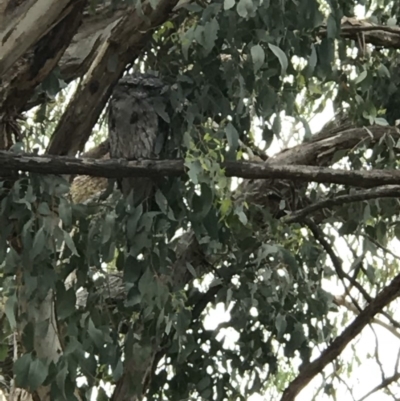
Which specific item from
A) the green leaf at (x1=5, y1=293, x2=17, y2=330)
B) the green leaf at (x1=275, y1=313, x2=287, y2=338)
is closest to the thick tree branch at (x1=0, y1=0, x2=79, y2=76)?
the green leaf at (x1=5, y1=293, x2=17, y2=330)

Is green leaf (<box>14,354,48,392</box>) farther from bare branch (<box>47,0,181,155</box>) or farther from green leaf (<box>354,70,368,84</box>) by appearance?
green leaf (<box>354,70,368,84</box>)

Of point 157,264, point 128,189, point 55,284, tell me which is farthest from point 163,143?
point 55,284

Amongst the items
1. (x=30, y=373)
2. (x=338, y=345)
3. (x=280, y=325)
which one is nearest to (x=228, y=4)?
(x=30, y=373)

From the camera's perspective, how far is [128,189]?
1.46 metres

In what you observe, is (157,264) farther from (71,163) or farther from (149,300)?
(71,163)

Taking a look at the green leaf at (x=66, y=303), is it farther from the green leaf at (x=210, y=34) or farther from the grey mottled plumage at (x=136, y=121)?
the green leaf at (x=210, y=34)

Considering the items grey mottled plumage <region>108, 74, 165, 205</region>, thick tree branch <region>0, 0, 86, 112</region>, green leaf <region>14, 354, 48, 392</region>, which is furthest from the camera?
grey mottled plumage <region>108, 74, 165, 205</region>

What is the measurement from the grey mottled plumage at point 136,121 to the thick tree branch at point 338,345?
59 centimetres

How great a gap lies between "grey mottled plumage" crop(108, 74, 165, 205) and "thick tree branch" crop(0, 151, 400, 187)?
0.65 ft

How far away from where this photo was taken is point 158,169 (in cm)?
121

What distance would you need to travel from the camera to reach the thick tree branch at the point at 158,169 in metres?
1.19

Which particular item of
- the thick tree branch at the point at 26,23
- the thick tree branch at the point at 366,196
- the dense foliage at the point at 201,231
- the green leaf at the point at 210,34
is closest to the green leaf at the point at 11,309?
the dense foliage at the point at 201,231

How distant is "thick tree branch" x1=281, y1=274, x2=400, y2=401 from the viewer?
1653 millimetres

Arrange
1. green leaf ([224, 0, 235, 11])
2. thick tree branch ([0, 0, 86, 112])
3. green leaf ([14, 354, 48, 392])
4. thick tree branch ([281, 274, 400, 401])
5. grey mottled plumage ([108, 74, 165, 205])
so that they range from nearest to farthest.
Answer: green leaf ([224, 0, 235, 11]) → green leaf ([14, 354, 48, 392]) → thick tree branch ([0, 0, 86, 112]) → grey mottled plumage ([108, 74, 165, 205]) → thick tree branch ([281, 274, 400, 401])
